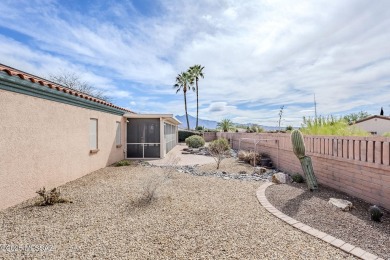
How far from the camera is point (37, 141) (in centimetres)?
620

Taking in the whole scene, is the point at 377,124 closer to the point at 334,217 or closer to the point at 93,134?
the point at 334,217

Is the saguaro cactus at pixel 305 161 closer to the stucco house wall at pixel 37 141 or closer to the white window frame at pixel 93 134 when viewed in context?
the stucco house wall at pixel 37 141

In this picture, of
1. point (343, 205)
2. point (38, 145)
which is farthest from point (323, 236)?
point (38, 145)

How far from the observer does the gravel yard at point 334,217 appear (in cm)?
353

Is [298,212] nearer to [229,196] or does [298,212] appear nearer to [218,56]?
[229,196]

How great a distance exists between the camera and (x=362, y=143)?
5.61 metres

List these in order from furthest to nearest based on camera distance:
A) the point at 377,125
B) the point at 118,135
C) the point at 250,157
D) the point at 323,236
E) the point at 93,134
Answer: the point at 377,125
the point at 118,135
the point at 250,157
the point at 93,134
the point at 323,236

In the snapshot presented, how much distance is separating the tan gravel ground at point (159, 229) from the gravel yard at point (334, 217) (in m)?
0.52

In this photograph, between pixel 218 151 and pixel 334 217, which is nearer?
pixel 334 217

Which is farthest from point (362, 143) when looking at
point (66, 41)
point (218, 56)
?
point (66, 41)

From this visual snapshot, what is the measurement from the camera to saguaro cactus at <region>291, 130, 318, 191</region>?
6430 millimetres

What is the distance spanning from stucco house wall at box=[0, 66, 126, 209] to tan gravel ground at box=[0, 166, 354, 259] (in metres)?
0.67

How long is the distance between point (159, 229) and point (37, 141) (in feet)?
14.6

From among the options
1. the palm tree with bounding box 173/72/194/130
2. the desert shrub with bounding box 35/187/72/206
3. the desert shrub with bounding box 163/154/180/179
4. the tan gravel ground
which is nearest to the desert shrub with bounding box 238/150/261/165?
the desert shrub with bounding box 163/154/180/179
